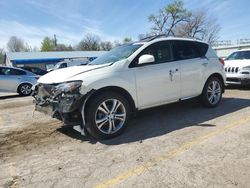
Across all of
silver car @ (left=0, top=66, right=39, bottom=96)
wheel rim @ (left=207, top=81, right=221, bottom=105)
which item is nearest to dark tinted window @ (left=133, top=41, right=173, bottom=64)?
wheel rim @ (left=207, top=81, right=221, bottom=105)

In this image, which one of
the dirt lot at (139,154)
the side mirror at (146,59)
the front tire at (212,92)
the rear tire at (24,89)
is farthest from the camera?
the rear tire at (24,89)

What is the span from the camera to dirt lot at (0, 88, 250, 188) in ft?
11.2

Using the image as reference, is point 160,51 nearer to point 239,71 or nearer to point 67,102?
point 67,102

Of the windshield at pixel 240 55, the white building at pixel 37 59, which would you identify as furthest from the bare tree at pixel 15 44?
the windshield at pixel 240 55

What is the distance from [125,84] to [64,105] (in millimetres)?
1201

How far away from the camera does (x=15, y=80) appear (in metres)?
13.1

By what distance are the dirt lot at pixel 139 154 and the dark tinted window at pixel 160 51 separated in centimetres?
134

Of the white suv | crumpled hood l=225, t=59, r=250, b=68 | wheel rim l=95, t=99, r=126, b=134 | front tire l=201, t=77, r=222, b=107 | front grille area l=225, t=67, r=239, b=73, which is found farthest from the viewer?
front grille area l=225, t=67, r=239, b=73

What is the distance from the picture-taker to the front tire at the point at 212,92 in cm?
682

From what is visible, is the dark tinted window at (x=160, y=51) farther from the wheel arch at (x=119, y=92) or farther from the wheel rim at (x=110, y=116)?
the wheel rim at (x=110, y=116)

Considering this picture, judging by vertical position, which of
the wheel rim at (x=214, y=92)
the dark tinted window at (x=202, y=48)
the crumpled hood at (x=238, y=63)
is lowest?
the wheel rim at (x=214, y=92)

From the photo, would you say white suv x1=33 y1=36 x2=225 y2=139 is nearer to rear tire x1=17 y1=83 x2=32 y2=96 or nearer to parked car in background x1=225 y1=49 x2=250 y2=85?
parked car in background x1=225 y1=49 x2=250 y2=85

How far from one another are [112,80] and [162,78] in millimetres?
1252

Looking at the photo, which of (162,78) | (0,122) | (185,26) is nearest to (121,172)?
(162,78)
